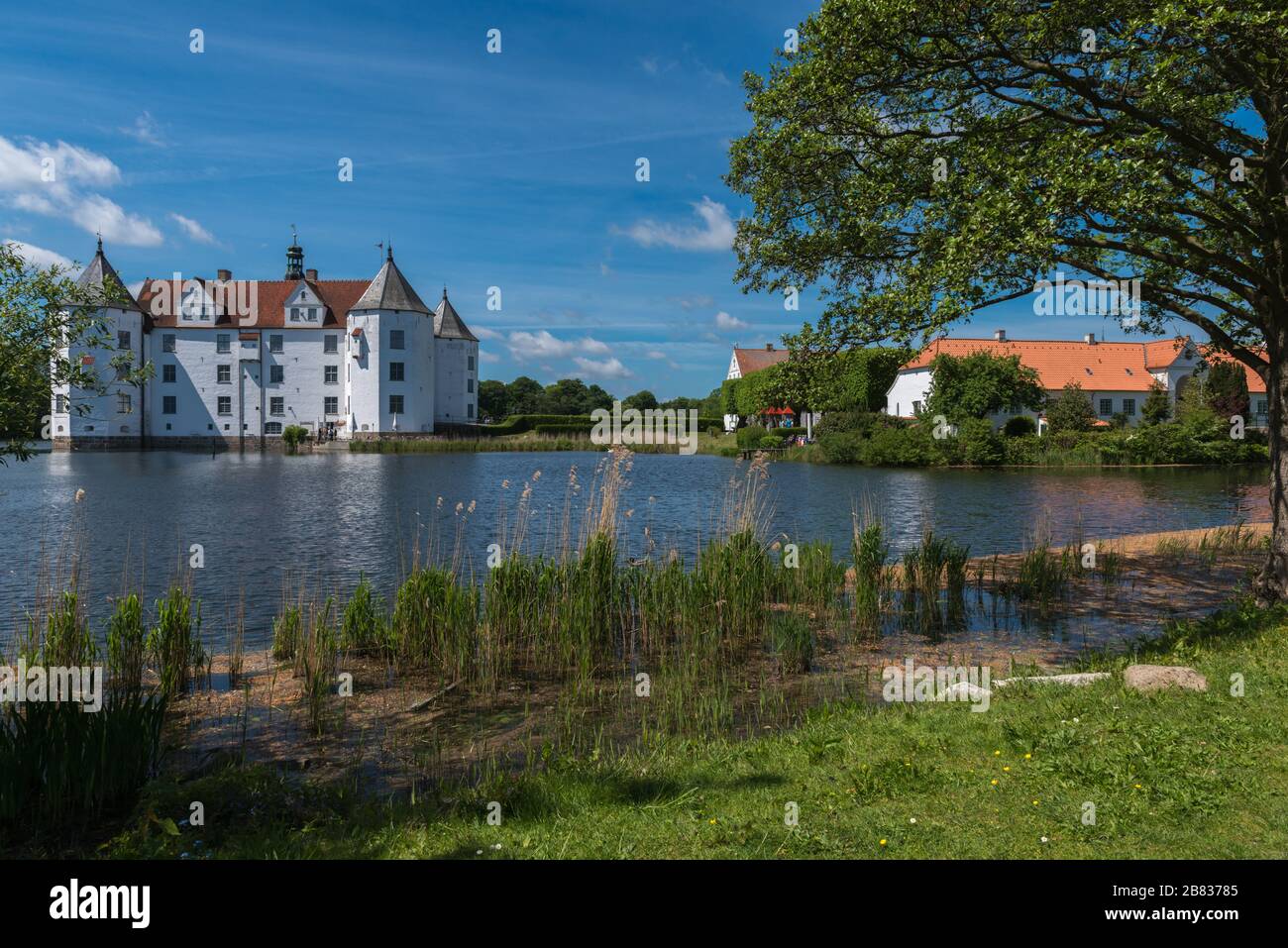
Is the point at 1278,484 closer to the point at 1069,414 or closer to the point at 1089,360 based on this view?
the point at 1069,414

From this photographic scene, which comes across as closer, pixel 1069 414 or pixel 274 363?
pixel 1069 414

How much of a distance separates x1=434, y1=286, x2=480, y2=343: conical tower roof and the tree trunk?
67558 mm

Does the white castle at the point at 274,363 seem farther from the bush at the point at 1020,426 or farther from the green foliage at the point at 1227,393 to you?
A: the green foliage at the point at 1227,393

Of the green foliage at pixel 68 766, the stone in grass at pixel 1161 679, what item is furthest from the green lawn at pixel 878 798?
the green foliage at pixel 68 766

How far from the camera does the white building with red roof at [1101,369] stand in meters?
65.7

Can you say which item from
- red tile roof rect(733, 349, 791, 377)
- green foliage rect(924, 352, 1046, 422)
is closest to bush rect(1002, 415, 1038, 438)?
green foliage rect(924, 352, 1046, 422)

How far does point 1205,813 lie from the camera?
4.67m

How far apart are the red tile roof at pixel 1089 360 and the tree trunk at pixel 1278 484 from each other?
5614 cm

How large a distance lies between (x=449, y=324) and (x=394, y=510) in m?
50.3

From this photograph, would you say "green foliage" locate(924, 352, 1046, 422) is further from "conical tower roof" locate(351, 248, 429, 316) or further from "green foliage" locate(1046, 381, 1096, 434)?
"conical tower roof" locate(351, 248, 429, 316)

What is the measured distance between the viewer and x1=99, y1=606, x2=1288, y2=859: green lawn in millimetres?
4535

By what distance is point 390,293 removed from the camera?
6569 centimetres

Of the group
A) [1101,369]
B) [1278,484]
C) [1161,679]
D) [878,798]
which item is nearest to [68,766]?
[878,798]

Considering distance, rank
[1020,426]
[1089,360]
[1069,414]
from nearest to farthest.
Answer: [1069,414], [1020,426], [1089,360]
